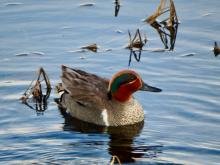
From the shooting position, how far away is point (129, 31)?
17.0 m

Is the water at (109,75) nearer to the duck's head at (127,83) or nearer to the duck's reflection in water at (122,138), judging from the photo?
the duck's reflection in water at (122,138)

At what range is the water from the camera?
1296 centimetres

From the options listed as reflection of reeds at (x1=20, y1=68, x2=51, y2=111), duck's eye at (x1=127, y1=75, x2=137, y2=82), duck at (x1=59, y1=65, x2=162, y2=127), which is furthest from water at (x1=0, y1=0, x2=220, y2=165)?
duck's eye at (x1=127, y1=75, x2=137, y2=82)

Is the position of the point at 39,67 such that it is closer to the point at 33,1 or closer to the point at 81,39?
the point at 81,39

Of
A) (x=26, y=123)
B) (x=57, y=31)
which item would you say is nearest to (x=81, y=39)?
(x=57, y=31)

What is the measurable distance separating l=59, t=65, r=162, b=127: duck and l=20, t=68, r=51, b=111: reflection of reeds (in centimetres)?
27

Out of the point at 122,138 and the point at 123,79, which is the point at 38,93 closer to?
the point at 123,79

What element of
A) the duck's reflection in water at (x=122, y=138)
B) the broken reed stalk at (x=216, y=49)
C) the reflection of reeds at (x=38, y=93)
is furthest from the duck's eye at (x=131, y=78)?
the broken reed stalk at (x=216, y=49)

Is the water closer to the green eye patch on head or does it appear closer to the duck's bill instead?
the duck's bill

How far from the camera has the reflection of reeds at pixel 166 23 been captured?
55.5ft

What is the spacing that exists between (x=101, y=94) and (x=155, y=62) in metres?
1.47

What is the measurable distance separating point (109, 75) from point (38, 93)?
1287 millimetres

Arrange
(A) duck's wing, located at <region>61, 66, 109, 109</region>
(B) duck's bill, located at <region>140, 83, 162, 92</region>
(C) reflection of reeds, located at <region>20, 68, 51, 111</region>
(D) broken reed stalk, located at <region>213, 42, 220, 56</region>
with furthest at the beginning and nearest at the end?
(D) broken reed stalk, located at <region>213, 42, 220, 56</region> < (C) reflection of reeds, located at <region>20, 68, 51, 111</region> < (A) duck's wing, located at <region>61, 66, 109, 109</region> < (B) duck's bill, located at <region>140, 83, 162, 92</region>

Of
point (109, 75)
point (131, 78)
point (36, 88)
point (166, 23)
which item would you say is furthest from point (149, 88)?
point (166, 23)
